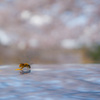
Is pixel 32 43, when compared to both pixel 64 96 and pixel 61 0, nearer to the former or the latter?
pixel 61 0

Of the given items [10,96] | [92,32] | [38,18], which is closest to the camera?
[10,96]

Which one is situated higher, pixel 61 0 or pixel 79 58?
pixel 61 0

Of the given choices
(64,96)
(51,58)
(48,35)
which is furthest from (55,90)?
(51,58)

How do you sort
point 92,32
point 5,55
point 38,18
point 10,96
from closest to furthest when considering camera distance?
point 10,96
point 38,18
point 92,32
point 5,55

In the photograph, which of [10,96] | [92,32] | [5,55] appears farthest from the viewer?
[5,55]

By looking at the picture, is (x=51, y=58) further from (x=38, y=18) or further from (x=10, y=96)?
(x=10, y=96)

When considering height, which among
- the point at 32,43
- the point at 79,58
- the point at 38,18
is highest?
the point at 38,18

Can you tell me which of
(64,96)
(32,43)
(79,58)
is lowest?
(64,96)

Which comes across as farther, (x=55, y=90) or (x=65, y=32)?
(x=65, y=32)

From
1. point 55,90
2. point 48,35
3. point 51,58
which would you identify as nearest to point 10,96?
point 55,90
